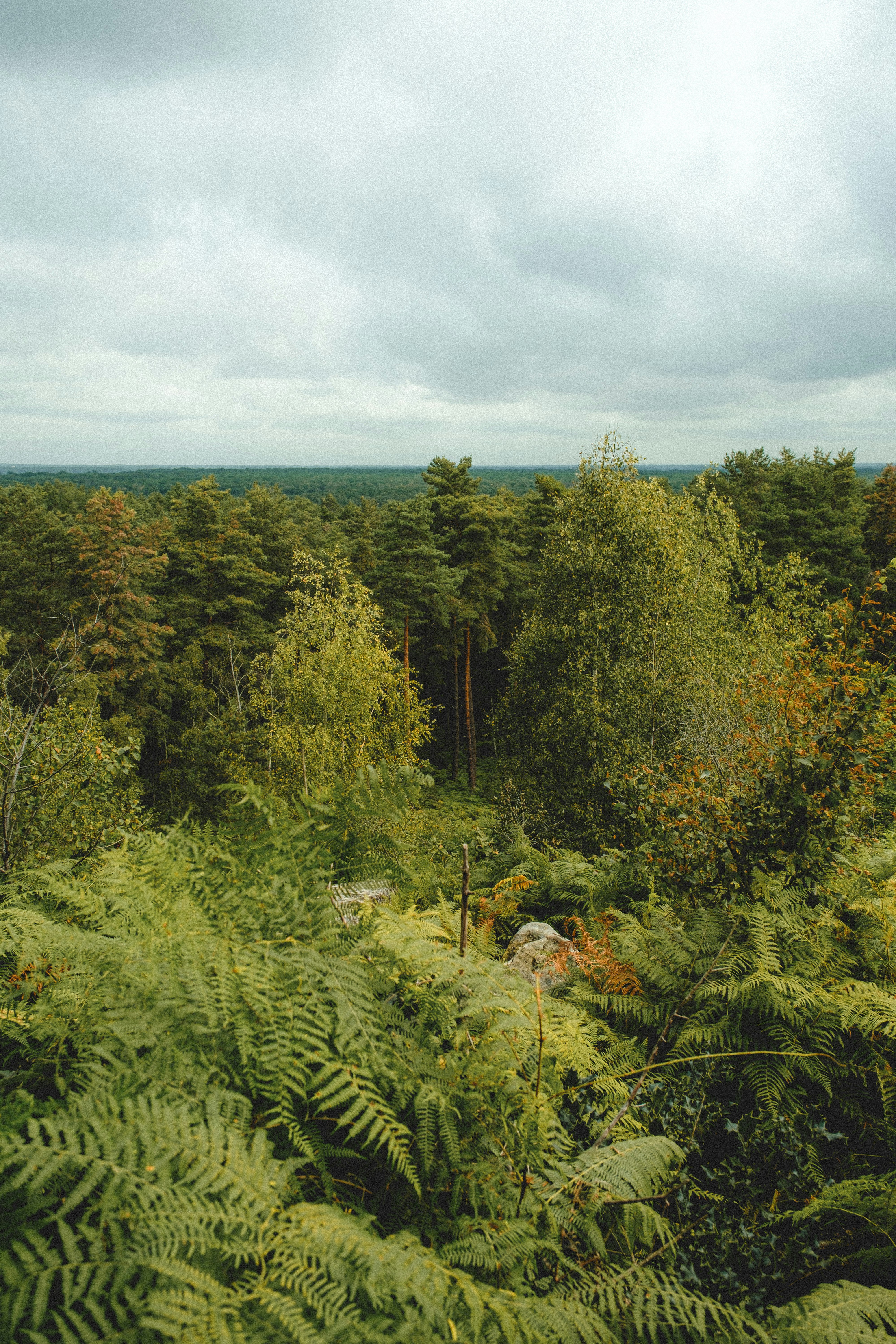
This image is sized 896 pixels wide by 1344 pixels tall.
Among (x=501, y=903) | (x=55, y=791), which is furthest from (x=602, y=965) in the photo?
(x=55, y=791)

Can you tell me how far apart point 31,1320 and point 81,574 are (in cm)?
2790

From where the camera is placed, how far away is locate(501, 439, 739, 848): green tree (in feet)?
45.2

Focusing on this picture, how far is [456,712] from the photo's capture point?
106 feet

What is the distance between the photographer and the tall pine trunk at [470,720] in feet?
94.8

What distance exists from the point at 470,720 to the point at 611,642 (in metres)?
15.2

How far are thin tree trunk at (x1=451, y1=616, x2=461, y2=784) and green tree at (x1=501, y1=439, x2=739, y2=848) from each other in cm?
1302

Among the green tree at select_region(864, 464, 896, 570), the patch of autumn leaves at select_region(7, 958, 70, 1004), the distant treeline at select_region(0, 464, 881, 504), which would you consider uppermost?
the distant treeline at select_region(0, 464, 881, 504)

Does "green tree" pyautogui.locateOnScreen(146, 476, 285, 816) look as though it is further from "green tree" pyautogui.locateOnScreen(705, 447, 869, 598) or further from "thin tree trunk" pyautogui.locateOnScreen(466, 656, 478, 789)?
"green tree" pyautogui.locateOnScreen(705, 447, 869, 598)

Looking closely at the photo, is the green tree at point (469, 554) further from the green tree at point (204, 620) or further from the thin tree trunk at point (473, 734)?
the green tree at point (204, 620)

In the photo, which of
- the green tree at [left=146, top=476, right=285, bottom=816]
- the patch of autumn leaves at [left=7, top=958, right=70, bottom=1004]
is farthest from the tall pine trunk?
the patch of autumn leaves at [left=7, top=958, right=70, bottom=1004]

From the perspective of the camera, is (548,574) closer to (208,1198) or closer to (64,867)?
(64,867)

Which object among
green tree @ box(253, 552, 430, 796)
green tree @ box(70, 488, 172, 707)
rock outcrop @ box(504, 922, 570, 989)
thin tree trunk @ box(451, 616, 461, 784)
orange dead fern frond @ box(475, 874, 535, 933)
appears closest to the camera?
rock outcrop @ box(504, 922, 570, 989)

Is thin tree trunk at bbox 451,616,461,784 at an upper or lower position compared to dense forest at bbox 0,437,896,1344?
lower

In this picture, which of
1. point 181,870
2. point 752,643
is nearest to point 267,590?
point 752,643
